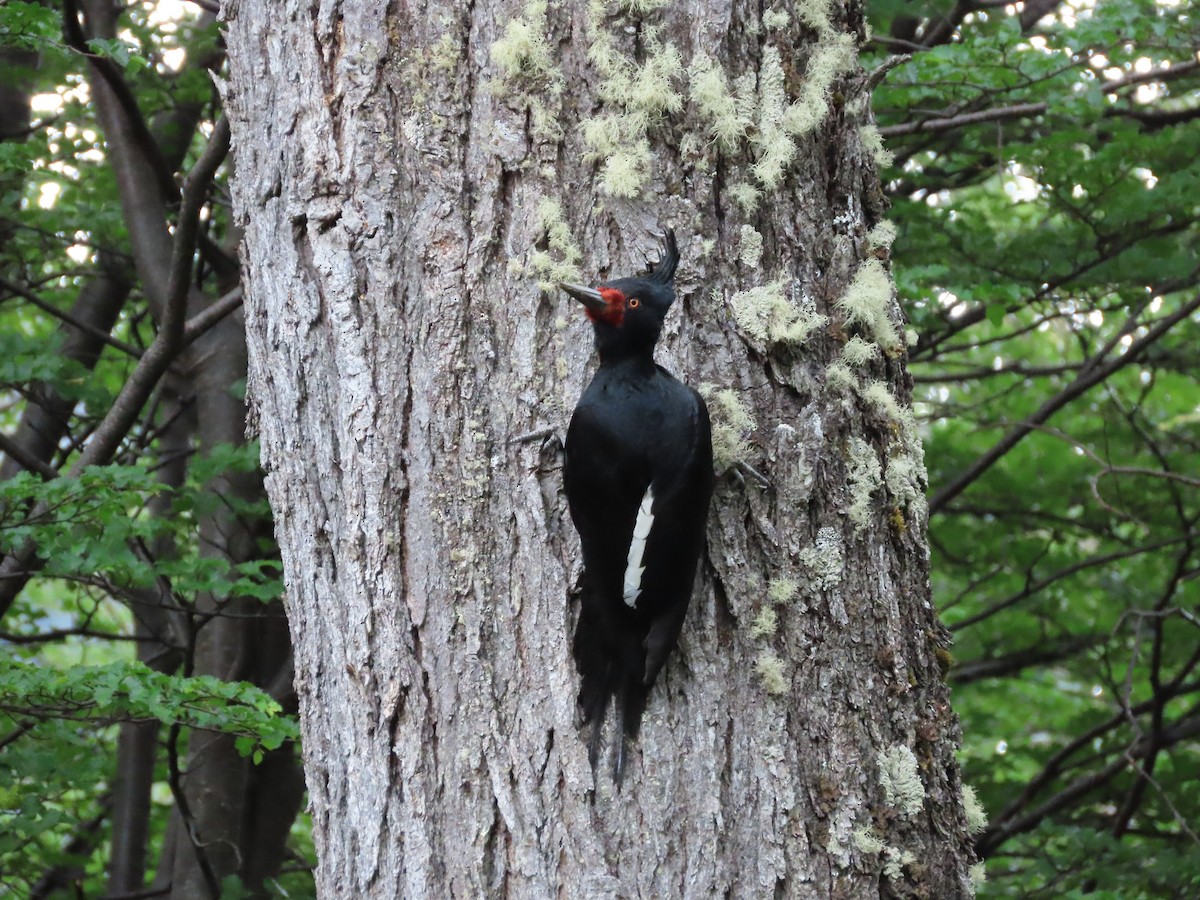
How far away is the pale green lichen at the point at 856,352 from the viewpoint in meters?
2.15

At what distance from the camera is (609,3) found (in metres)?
2.11

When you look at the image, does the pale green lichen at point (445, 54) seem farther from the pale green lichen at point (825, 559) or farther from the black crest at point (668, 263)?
the pale green lichen at point (825, 559)

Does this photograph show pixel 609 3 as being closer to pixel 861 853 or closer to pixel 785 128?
pixel 785 128

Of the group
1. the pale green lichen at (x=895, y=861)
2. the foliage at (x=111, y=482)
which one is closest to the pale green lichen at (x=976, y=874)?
the pale green lichen at (x=895, y=861)

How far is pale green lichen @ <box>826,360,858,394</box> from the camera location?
2.13 m

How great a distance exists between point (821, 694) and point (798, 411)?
484mm

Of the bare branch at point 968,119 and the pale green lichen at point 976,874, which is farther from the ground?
the bare branch at point 968,119

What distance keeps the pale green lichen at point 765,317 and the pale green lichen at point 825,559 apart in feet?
1.11

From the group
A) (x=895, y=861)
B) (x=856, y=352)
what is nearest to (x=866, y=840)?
(x=895, y=861)

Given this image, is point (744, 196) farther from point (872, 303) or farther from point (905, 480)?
point (905, 480)

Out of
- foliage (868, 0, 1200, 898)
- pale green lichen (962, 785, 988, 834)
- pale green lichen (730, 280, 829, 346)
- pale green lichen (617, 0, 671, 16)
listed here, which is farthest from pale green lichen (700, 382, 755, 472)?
foliage (868, 0, 1200, 898)

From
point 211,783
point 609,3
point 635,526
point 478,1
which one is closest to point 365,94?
point 478,1

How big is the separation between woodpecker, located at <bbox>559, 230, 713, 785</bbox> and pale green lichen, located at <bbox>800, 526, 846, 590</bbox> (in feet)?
0.64

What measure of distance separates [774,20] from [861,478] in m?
0.86
